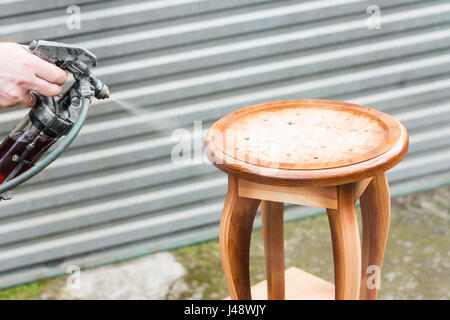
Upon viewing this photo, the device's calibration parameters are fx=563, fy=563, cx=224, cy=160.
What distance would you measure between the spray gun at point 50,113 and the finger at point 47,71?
1.8 inches

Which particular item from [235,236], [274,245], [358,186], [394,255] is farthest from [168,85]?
[394,255]

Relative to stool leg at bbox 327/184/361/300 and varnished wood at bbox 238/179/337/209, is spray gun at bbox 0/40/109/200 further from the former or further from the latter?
stool leg at bbox 327/184/361/300

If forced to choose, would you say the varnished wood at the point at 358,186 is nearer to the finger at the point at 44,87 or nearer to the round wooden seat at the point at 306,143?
the round wooden seat at the point at 306,143

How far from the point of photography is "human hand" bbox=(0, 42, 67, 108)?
1.92 metres

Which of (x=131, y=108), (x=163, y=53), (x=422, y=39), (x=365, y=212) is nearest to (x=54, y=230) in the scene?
(x=131, y=108)

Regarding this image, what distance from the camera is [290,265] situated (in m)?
3.56

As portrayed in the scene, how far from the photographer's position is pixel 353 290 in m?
2.20

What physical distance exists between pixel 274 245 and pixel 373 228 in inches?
18.9

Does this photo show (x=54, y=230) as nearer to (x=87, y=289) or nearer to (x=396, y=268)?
(x=87, y=289)

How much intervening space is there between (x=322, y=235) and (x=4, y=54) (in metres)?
2.55

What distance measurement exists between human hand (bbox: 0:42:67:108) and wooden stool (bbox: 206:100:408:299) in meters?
0.65

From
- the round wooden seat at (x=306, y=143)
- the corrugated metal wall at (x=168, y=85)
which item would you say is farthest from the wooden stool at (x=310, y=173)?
the corrugated metal wall at (x=168, y=85)

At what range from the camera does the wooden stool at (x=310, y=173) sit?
2039mm

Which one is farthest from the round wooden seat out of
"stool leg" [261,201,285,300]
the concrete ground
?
the concrete ground
